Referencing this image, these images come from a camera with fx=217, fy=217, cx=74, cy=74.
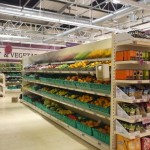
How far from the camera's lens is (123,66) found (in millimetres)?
3721

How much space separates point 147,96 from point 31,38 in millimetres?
11730

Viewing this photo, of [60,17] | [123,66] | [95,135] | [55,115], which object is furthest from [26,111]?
[123,66]

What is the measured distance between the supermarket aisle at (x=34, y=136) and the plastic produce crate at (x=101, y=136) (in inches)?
9.8

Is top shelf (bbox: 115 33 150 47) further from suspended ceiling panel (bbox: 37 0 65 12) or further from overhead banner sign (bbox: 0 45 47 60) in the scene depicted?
overhead banner sign (bbox: 0 45 47 60)

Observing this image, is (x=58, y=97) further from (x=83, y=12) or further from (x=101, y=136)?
(x=83, y=12)

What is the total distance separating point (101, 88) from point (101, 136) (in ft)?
2.98

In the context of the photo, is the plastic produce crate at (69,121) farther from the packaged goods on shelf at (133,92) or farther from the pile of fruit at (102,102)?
the packaged goods on shelf at (133,92)

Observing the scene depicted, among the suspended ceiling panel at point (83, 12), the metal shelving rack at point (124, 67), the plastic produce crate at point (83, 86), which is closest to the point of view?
the metal shelving rack at point (124, 67)

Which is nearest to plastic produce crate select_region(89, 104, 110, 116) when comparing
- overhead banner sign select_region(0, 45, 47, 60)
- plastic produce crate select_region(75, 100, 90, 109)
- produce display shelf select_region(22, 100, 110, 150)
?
plastic produce crate select_region(75, 100, 90, 109)

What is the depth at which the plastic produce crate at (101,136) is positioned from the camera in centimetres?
394

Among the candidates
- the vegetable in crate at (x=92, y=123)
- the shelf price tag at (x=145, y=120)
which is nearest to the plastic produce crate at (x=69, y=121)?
the vegetable in crate at (x=92, y=123)

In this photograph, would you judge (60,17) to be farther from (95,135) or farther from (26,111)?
(95,135)

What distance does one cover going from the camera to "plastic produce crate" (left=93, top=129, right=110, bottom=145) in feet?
12.9

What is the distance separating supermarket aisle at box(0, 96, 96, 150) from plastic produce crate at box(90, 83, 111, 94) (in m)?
1.14
